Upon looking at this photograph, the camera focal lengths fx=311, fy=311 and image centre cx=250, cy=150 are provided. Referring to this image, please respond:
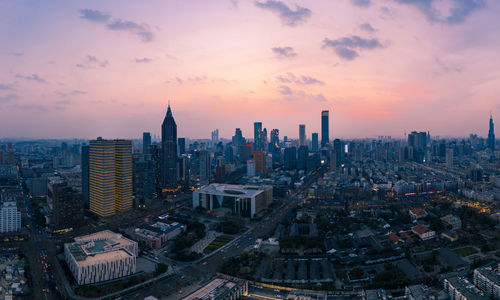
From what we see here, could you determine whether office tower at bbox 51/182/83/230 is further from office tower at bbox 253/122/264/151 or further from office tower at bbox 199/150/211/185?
office tower at bbox 253/122/264/151

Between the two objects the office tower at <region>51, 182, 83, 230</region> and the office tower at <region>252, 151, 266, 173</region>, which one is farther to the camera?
the office tower at <region>252, 151, 266, 173</region>

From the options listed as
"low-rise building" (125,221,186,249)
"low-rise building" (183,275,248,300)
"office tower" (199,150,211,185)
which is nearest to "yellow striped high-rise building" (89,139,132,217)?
"low-rise building" (125,221,186,249)

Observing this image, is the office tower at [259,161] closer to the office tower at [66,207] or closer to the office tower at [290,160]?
the office tower at [290,160]

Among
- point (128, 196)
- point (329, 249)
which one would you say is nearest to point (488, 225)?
point (329, 249)

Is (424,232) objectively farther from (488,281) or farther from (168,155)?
(168,155)

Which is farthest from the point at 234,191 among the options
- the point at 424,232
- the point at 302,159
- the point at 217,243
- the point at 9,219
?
the point at 302,159

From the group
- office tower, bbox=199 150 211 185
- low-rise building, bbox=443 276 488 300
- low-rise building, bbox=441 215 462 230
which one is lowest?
low-rise building, bbox=443 276 488 300
